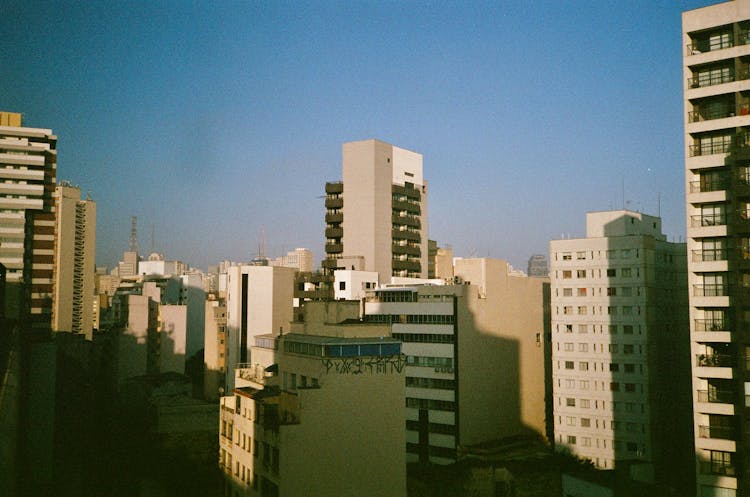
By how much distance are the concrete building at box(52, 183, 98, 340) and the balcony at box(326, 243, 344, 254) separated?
105ft

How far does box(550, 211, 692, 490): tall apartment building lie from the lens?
158 ft

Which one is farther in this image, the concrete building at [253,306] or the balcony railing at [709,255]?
the concrete building at [253,306]

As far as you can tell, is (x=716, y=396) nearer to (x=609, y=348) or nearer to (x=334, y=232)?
(x=609, y=348)

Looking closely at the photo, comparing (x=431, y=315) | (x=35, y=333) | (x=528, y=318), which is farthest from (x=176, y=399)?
(x=528, y=318)

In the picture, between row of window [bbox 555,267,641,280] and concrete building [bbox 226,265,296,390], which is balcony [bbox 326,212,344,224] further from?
row of window [bbox 555,267,641,280]

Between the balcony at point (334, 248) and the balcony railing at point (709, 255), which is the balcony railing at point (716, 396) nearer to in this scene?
the balcony railing at point (709, 255)

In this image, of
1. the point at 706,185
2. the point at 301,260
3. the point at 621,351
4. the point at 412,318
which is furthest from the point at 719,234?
the point at 301,260

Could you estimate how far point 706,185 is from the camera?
3200 centimetres

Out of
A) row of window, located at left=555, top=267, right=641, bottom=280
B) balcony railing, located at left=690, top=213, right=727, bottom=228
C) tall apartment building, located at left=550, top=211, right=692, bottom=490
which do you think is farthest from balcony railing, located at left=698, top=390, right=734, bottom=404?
row of window, located at left=555, top=267, right=641, bottom=280

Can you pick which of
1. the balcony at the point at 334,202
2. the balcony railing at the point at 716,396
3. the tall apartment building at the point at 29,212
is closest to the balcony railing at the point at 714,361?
the balcony railing at the point at 716,396

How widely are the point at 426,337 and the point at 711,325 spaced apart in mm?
24247

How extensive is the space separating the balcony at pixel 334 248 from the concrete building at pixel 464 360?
55.8ft

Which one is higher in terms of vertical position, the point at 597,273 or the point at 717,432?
the point at 597,273

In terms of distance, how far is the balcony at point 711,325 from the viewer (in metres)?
30.7
